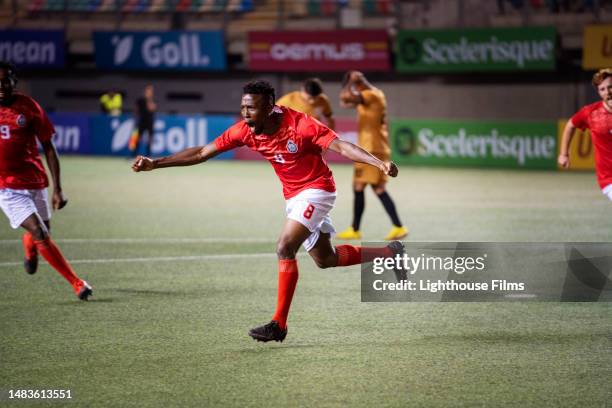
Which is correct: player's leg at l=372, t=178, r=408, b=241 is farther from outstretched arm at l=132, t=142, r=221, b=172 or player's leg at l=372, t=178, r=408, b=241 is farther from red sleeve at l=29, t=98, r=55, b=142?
outstretched arm at l=132, t=142, r=221, b=172

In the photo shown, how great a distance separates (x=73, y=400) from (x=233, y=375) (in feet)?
3.65

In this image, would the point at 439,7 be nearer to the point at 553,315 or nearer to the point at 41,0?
the point at 41,0

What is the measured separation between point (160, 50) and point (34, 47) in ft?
14.8

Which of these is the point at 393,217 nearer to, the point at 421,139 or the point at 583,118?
the point at 583,118

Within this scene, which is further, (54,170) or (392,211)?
(392,211)

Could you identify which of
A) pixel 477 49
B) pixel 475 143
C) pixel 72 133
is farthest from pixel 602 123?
pixel 72 133

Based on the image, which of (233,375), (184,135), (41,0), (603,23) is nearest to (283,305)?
(233,375)

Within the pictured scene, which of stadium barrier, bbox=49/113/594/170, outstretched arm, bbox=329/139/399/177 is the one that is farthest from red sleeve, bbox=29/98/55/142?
stadium barrier, bbox=49/113/594/170

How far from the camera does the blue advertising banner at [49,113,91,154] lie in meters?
33.9

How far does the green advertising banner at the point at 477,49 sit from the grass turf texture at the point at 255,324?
1415cm

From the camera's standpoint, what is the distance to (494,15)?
31.6m

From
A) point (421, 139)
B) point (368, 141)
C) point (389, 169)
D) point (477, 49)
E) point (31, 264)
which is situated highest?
point (389, 169)

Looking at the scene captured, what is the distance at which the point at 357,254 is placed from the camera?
9141 mm

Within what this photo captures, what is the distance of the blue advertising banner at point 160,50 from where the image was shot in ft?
114
